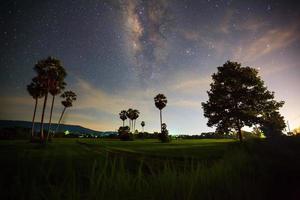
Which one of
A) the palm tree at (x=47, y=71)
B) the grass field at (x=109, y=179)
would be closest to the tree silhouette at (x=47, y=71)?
the palm tree at (x=47, y=71)

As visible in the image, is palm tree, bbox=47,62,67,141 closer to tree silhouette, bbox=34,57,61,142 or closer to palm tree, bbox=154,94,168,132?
tree silhouette, bbox=34,57,61,142

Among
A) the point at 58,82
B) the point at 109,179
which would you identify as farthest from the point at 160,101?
the point at 109,179

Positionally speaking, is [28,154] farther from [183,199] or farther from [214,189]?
[214,189]

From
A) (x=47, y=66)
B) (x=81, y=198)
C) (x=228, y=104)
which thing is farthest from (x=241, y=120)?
(x=47, y=66)

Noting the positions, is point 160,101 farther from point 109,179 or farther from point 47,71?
point 109,179

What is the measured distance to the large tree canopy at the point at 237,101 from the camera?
90.6 feet

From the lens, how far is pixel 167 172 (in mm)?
2727

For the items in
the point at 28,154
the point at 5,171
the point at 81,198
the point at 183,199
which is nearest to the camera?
the point at 5,171

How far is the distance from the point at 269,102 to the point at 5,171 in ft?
103

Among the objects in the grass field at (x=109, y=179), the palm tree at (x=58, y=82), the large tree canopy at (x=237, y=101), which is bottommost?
the grass field at (x=109, y=179)

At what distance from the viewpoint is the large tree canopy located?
27625 millimetres

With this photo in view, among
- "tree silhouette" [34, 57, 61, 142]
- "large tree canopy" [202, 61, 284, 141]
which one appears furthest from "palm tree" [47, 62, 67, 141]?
"large tree canopy" [202, 61, 284, 141]

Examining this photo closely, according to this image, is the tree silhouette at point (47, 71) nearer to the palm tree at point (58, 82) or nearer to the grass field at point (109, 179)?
the palm tree at point (58, 82)

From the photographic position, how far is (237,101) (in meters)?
28.2
